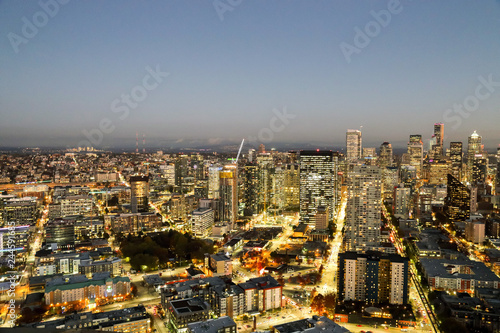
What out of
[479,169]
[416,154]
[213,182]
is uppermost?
[416,154]

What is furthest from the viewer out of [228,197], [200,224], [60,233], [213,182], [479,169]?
[479,169]

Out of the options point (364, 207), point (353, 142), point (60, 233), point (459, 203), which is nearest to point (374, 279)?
point (364, 207)

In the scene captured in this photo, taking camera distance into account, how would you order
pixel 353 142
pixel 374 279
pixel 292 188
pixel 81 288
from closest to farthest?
pixel 81 288 → pixel 374 279 → pixel 292 188 → pixel 353 142

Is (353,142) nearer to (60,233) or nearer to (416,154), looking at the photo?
(416,154)

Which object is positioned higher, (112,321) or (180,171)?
(180,171)

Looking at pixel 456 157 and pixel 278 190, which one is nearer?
pixel 278 190

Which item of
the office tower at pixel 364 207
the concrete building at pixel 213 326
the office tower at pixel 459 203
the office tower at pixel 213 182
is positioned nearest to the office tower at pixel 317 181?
the office tower at pixel 213 182

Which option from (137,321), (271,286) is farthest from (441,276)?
(137,321)

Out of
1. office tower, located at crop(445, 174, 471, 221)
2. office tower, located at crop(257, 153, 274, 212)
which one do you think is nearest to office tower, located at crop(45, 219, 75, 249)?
office tower, located at crop(257, 153, 274, 212)
